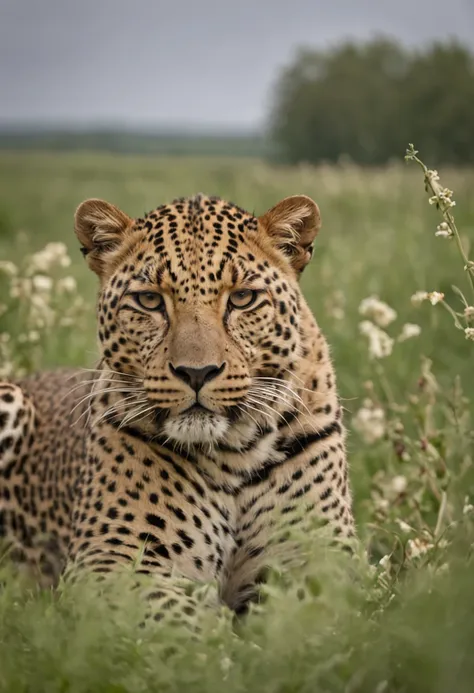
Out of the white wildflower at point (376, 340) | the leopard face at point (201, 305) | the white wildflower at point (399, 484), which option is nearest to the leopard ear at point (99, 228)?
the leopard face at point (201, 305)

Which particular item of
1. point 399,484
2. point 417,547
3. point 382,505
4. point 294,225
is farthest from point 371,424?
point 294,225

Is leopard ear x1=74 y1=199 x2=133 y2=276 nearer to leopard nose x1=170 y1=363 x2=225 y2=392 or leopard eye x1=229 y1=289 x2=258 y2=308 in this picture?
leopard eye x1=229 y1=289 x2=258 y2=308

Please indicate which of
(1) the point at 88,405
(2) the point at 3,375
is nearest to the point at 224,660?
(1) the point at 88,405

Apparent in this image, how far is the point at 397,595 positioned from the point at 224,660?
75 centimetres

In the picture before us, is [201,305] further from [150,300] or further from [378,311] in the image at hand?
→ [378,311]

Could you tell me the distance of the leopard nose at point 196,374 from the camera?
4.45 m

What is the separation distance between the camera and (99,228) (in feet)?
16.9

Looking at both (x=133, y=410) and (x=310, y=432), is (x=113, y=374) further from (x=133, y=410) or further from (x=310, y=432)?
(x=310, y=432)

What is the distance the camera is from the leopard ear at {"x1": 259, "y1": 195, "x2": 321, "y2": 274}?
16.6 feet

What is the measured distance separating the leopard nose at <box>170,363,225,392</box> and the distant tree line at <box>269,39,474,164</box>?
1158 cm

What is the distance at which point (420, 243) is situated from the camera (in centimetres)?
1209

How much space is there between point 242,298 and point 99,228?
81cm

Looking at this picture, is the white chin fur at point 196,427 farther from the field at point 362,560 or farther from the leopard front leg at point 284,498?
the field at point 362,560

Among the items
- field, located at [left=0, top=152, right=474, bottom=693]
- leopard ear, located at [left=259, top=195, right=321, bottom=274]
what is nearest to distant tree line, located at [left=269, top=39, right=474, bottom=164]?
field, located at [left=0, top=152, right=474, bottom=693]
